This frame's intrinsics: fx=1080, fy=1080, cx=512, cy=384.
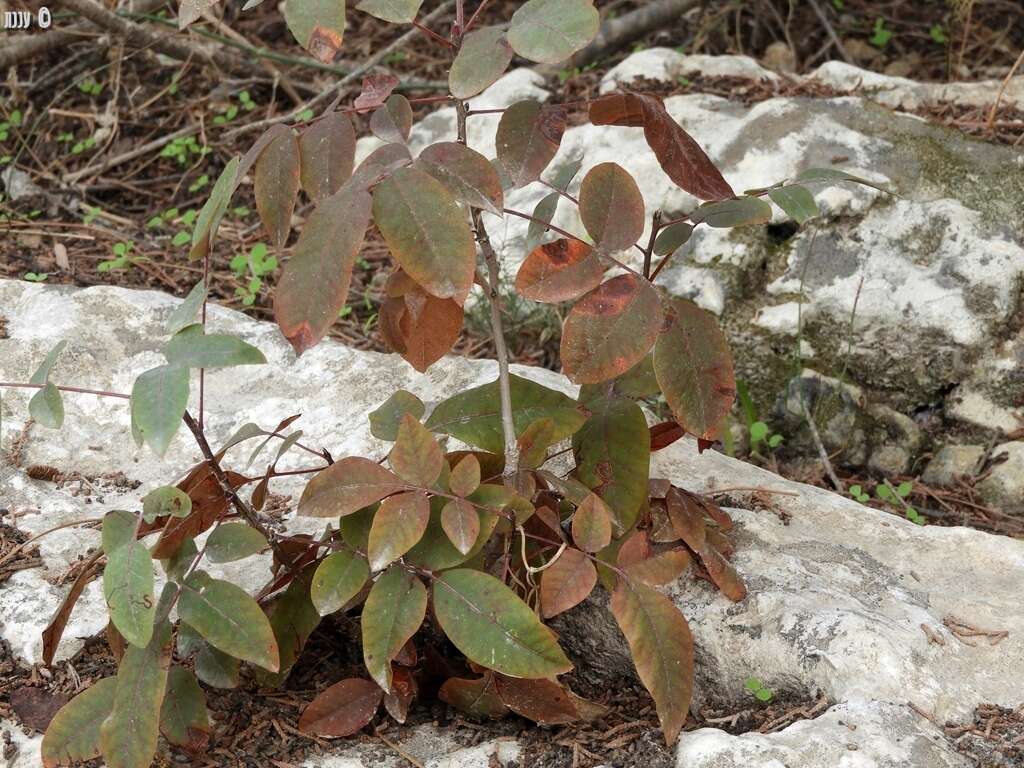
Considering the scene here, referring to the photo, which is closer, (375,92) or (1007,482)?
(375,92)

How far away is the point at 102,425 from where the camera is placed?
2459mm

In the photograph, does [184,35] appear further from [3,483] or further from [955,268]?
[955,268]

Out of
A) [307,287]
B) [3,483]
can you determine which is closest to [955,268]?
[307,287]

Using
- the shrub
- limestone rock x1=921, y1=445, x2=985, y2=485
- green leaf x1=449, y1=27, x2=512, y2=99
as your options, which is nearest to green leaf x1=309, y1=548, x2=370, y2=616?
the shrub

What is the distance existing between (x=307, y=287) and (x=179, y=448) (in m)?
1.21

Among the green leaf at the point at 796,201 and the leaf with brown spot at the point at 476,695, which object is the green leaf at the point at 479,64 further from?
the leaf with brown spot at the point at 476,695

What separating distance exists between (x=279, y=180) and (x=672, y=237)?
24.4 inches

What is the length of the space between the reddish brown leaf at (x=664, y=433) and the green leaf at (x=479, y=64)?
75 cm

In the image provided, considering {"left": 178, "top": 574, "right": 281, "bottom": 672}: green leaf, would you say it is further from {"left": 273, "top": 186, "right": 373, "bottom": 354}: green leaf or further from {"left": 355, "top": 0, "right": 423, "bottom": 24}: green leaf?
{"left": 355, "top": 0, "right": 423, "bottom": 24}: green leaf

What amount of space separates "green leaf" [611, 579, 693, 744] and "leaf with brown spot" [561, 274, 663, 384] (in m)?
0.35

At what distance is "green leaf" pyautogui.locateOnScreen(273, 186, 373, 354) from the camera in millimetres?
1347

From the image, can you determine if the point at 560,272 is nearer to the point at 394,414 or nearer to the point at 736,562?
the point at 394,414

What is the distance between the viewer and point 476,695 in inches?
68.5

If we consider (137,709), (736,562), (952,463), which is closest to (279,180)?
(137,709)
